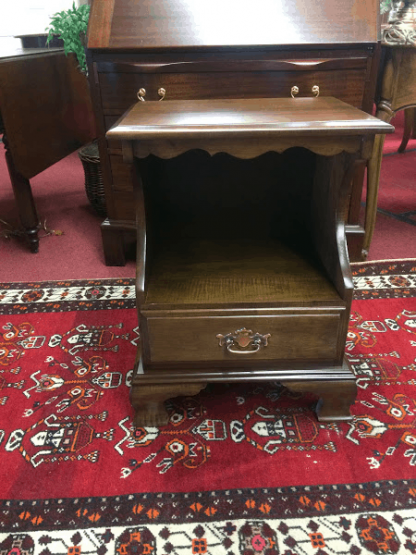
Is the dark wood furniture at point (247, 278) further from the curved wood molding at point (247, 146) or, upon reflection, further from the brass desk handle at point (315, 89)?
the brass desk handle at point (315, 89)

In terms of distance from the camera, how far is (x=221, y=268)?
1.26 m

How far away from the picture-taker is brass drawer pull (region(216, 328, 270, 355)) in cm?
112

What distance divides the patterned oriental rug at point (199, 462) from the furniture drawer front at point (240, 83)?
2.89ft

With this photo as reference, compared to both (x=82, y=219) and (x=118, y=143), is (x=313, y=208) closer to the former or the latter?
(x=118, y=143)

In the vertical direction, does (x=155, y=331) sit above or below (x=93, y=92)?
below

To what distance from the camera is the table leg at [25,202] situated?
6.56ft

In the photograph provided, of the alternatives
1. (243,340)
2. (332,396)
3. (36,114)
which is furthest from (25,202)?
(332,396)

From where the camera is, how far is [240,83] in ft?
5.36

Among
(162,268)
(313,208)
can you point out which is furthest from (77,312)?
(313,208)

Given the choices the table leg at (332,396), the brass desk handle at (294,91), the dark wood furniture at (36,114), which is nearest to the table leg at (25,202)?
the dark wood furniture at (36,114)

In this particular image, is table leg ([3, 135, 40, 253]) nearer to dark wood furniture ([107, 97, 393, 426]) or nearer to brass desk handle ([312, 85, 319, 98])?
dark wood furniture ([107, 97, 393, 426])

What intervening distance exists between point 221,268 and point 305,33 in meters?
0.94

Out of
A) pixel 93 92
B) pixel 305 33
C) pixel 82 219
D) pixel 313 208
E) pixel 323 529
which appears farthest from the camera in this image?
pixel 82 219

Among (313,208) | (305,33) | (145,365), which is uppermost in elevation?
(305,33)
